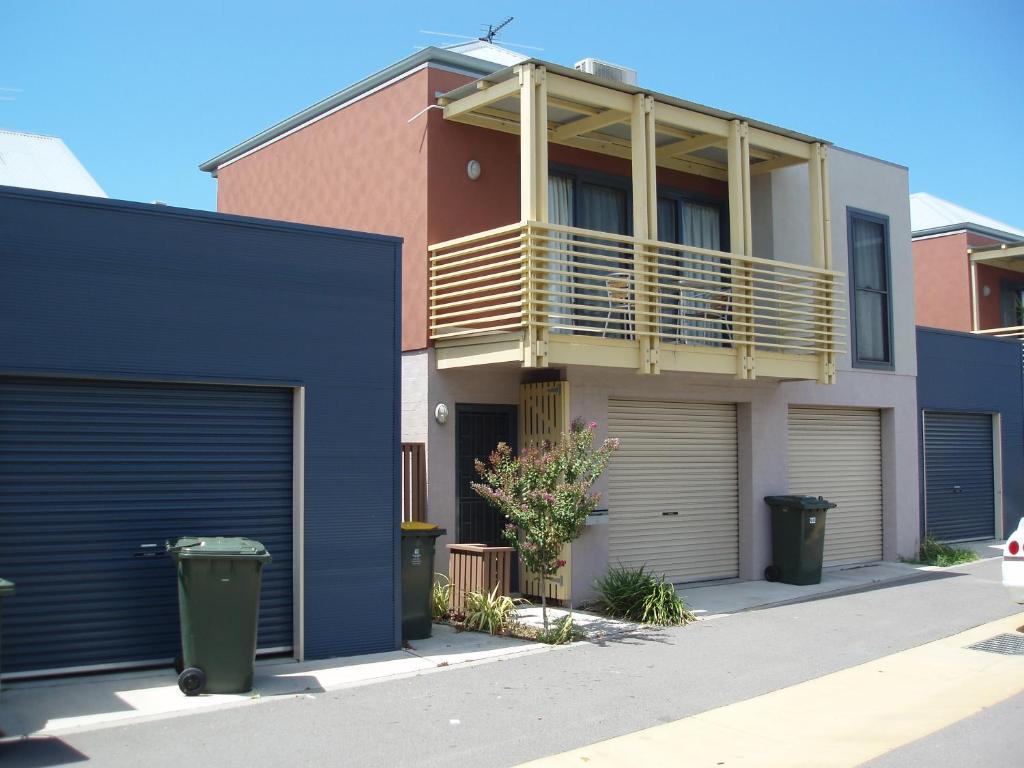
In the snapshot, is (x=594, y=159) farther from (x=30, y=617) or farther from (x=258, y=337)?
(x=30, y=617)

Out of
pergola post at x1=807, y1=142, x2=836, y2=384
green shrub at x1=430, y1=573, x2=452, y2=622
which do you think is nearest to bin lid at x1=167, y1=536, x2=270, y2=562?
green shrub at x1=430, y1=573, x2=452, y2=622

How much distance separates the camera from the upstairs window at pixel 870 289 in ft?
54.9

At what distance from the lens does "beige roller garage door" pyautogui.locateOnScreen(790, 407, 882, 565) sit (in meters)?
15.9

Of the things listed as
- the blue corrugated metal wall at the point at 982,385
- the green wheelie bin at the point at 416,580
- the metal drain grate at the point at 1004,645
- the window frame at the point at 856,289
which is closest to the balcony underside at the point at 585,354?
the green wheelie bin at the point at 416,580

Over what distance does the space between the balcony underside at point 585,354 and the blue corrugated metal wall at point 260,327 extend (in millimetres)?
1573

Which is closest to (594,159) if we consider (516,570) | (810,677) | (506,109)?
(506,109)

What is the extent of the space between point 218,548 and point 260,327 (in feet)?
7.14

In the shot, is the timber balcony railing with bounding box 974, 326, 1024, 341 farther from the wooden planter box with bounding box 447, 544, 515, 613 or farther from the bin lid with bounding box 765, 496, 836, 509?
the wooden planter box with bounding box 447, 544, 515, 613

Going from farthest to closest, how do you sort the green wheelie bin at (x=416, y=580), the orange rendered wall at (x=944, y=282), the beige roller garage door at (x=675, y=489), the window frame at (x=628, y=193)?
1. the orange rendered wall at (x=944, y=282)
2. the window frame at (x=628, y=193)
3. the beige roller garage door at (x=675, y=489)
4. the green wheelie bin at (x=416, y=580)

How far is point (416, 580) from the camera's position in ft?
33.9

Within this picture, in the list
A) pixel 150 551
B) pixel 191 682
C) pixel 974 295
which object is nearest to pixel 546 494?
pixel 150 551

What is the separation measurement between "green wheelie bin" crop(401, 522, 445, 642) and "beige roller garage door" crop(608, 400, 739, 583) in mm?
3289

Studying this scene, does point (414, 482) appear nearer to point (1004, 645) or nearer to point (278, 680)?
point (278, 680)

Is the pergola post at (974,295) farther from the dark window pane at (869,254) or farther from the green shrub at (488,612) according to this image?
the green shrub at (488,612)
